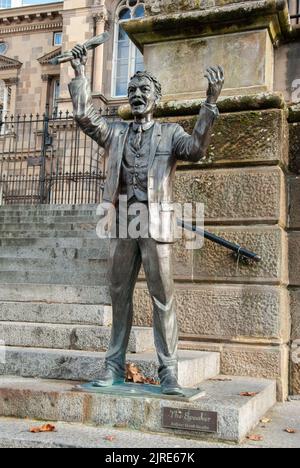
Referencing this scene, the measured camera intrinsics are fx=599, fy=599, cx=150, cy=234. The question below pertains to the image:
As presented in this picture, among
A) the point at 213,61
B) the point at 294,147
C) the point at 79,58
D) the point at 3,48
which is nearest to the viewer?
the point at 79,58

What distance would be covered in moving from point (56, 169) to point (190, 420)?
17.4m

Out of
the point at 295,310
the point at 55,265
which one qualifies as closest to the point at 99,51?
the point at 55,265

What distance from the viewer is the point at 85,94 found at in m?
4.67

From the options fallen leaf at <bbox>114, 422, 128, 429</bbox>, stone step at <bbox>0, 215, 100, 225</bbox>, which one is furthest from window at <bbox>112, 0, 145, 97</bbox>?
fallen leaf at <bbox>114, 422, 128, 429</bbox>

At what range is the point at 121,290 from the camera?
4.70 metres

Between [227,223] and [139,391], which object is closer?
[139,391]

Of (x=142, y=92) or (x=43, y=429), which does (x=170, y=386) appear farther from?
(x=142, y=92)

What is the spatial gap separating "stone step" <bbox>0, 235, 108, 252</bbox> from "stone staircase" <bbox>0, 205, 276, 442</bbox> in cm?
2

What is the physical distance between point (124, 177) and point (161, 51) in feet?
10.4

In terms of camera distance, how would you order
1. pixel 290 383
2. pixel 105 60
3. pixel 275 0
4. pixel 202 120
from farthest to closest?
pixel 105 60 → pixel 275 0 → pixel 290 383 → pixel 202 120

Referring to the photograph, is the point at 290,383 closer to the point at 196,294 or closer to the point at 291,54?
the point at 196,294

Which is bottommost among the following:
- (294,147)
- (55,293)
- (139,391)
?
(139,391)

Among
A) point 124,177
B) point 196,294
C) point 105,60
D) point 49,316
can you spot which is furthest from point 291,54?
point 105,60

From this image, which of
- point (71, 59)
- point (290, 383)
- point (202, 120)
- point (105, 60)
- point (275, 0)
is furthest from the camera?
point (105, 60)
